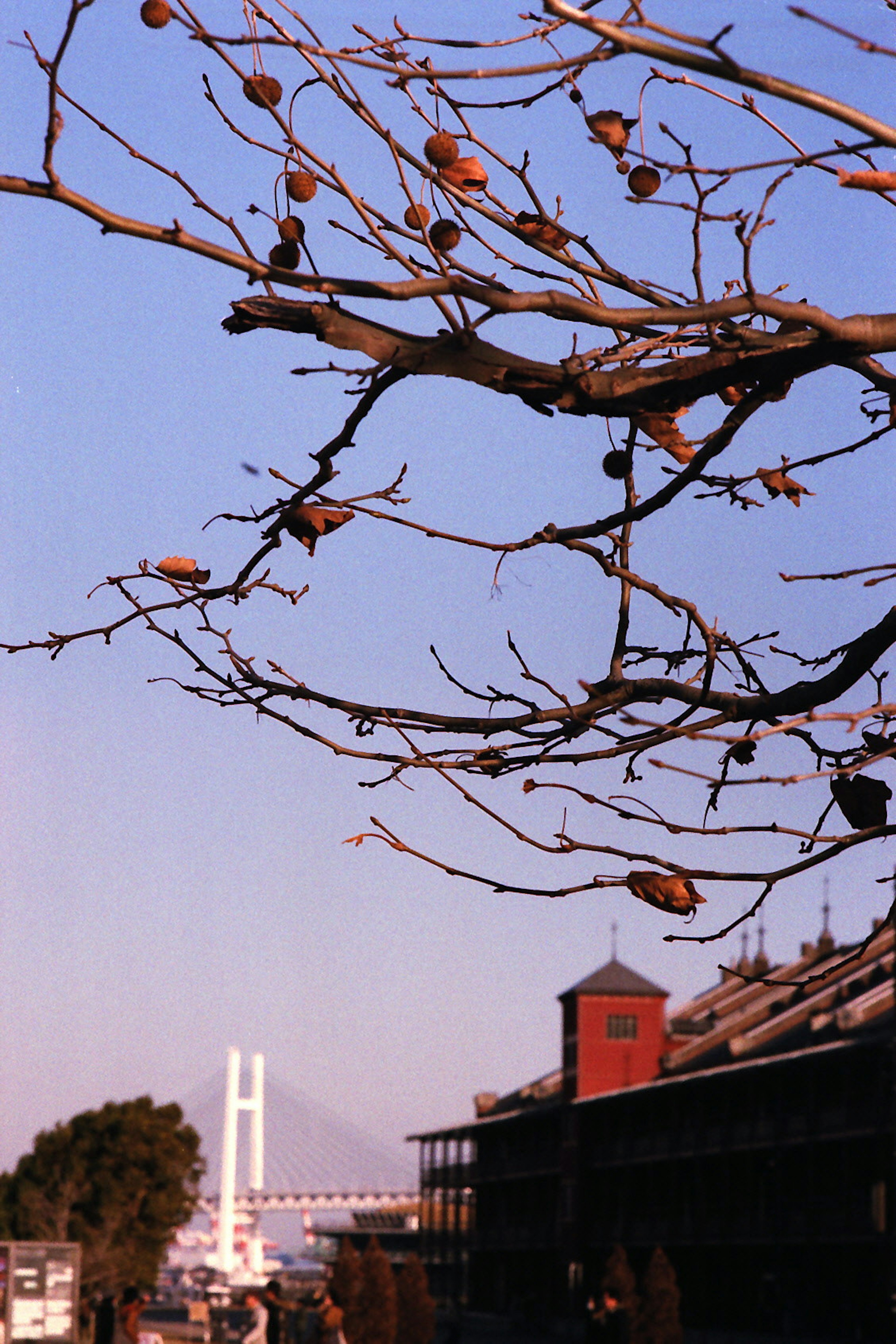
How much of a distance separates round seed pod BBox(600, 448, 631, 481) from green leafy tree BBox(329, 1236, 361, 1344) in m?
35.0

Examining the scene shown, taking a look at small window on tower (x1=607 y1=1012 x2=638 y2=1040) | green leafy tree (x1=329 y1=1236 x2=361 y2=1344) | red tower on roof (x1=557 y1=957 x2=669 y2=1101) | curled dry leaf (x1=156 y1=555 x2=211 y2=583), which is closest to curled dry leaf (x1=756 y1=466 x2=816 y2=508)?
curled dry leaf (x1=156 y1=555 x2=211 y2=583)

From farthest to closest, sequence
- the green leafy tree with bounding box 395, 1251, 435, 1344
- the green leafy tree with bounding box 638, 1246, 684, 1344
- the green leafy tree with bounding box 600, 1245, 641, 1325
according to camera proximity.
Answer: the green leafy tree with bounding box 395, 1251, 435, 1344, the green leafy tree with bounding box 600, 1245, 641, 1325, the green leafy tree with bounding box 638, 1246, 684, 1344

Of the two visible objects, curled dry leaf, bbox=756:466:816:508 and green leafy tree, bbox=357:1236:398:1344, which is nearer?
curled dry leaf, bbox=756:466:816:508

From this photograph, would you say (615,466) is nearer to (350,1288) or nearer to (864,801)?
(864,801)

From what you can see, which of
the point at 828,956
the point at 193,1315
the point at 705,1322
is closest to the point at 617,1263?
the point at 705,1322

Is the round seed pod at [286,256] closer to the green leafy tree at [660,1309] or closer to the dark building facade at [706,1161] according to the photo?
the dark building facade at [706,1161]


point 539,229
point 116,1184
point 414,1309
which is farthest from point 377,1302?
point 539,229

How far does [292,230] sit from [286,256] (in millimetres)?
132

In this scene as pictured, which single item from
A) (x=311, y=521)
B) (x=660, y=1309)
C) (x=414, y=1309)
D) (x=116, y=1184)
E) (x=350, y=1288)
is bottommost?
(x=414, y=1309)

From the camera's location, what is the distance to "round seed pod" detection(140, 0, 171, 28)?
3072 mm

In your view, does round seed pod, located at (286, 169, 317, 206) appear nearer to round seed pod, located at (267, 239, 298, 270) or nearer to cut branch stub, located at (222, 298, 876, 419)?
round seed pod, located at (267, 239, 298, 270)

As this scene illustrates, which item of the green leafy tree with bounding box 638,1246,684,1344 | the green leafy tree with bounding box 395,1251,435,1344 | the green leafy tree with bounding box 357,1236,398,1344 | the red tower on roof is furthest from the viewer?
the red tower on roof

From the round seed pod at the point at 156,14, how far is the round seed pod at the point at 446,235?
0.66 meters

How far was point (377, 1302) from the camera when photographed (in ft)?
131
